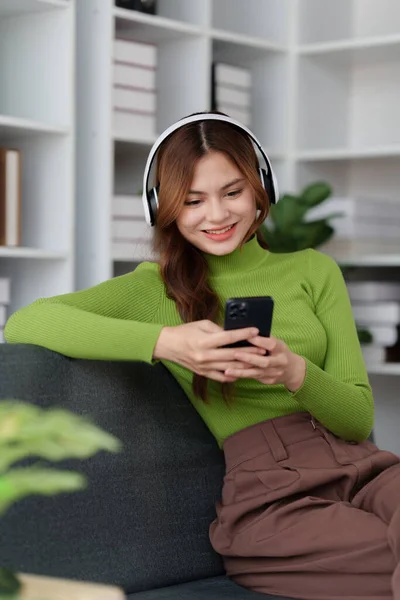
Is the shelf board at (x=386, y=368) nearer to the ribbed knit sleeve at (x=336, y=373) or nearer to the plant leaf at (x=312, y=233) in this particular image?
the plant leaf at (x=312, y=233)

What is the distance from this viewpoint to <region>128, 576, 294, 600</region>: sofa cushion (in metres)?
1.43

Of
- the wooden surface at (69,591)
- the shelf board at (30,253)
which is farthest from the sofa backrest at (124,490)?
the shelf board at (30,253)

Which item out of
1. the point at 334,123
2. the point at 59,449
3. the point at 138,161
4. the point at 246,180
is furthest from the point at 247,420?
the point at 334,123

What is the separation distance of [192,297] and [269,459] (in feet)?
1.00

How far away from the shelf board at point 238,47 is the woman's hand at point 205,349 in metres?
2.03

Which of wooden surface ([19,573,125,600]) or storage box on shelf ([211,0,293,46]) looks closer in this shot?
wooden surface ([19,573,125,600])

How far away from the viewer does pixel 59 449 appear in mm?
467

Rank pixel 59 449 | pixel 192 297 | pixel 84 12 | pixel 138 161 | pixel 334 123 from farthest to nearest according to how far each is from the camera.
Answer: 1. pixel 334 123
2. pixel 138 161
3. pixel 84 12
4. pixel 192 297
5. pixel 59 449

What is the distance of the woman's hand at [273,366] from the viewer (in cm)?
146

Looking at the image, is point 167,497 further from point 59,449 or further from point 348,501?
point 59,449

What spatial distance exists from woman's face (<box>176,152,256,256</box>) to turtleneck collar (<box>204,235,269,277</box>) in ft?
0.18

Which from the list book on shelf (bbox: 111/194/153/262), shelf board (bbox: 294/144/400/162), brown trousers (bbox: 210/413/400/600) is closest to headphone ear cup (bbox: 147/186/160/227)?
brown trousers (bbox: 210/413/400/600)

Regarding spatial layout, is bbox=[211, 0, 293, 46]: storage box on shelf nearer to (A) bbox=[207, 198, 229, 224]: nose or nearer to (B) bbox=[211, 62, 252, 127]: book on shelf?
(B) bbox=[211, 62, 252, 127]: book on shelf

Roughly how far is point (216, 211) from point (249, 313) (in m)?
0.30
